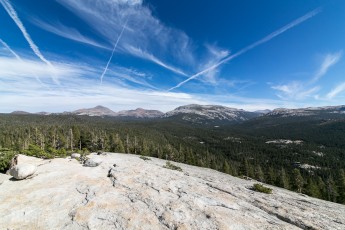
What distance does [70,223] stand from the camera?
A: 14.8 m

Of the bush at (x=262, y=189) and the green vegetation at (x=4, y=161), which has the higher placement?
the green vegetation at (x=4, y=161)

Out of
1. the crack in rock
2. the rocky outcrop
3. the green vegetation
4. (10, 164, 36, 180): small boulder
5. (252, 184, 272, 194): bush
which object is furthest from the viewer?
the green vegetation

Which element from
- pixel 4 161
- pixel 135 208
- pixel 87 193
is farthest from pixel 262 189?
pixel 4 161

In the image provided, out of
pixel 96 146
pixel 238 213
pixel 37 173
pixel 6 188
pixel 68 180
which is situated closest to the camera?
pixel 238 213

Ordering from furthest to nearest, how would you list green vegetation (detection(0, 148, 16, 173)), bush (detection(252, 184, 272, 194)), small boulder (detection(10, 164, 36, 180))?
green vegetation (detection(0, 148, 16, 173)) < bush (detection(252, 184, 272, 194)) < small boulder (detection(10, 164, 36, 180))

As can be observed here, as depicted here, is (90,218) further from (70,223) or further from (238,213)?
(238,213)

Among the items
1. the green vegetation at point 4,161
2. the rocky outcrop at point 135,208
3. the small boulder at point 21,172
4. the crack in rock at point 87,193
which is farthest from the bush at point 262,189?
the green vegetation at point 4,161

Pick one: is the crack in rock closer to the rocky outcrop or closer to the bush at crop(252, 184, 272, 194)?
the rocky outcrop

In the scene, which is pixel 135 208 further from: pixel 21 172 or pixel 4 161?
pixel 4 161

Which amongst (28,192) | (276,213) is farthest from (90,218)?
(276,213)

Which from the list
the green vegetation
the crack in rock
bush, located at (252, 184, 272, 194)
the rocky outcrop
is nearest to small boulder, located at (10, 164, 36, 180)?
the rocky outcrop

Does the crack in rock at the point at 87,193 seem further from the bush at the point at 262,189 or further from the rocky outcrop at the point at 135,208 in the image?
the bush at the point at 262,189

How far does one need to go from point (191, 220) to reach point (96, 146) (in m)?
121

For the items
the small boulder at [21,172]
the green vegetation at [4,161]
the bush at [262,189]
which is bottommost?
the bush at [262,189]
